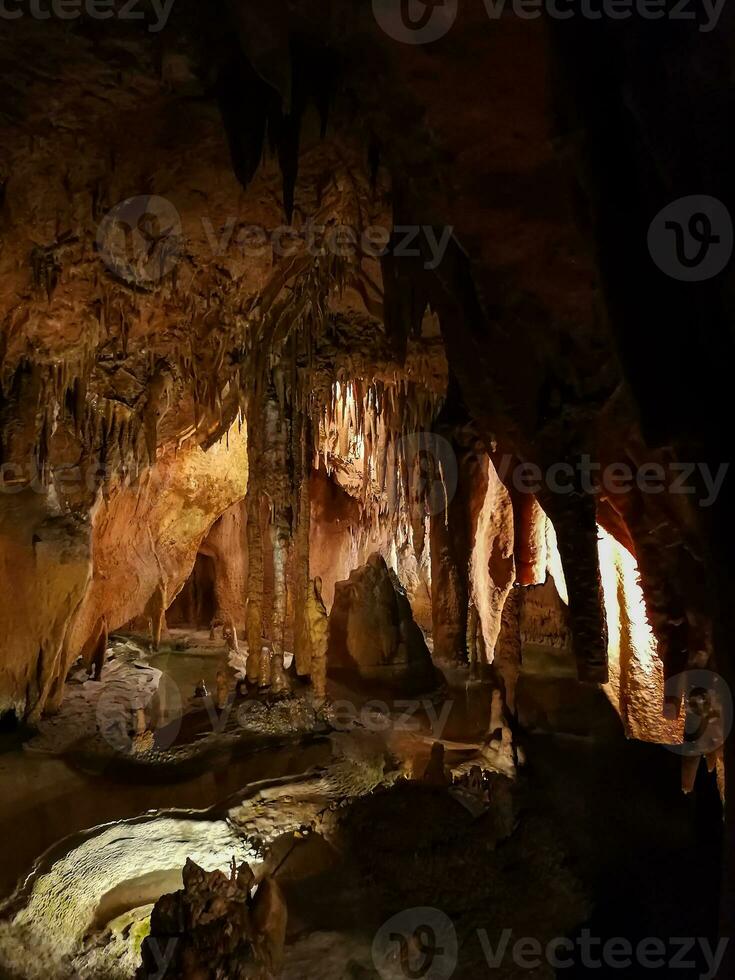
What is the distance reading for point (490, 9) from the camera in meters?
2.39

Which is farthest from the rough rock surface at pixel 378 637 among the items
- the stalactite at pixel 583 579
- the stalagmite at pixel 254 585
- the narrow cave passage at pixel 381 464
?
the stalactite at pixel 583 579

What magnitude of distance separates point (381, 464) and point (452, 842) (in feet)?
15.6

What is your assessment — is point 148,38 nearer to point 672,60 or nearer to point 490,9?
point 490,9

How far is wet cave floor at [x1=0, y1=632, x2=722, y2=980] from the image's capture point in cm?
361

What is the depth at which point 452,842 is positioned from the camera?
451 centimetres

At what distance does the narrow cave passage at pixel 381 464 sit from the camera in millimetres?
2445

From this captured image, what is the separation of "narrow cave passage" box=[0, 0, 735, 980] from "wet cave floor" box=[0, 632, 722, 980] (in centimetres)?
3

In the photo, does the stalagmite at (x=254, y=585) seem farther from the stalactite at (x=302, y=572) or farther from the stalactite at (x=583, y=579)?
the stalactite at (x=583, y=579)

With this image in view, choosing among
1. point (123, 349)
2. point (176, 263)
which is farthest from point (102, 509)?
point (176, 263)

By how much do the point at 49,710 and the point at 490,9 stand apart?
6911 millimetres

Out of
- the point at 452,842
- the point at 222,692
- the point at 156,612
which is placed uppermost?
the point at 156,612

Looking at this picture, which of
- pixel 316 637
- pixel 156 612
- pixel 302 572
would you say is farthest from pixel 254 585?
pixel 156 612

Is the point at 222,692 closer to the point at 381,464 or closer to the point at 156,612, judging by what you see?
the point at 381,464

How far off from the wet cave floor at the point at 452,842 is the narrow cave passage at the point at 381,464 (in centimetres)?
3
